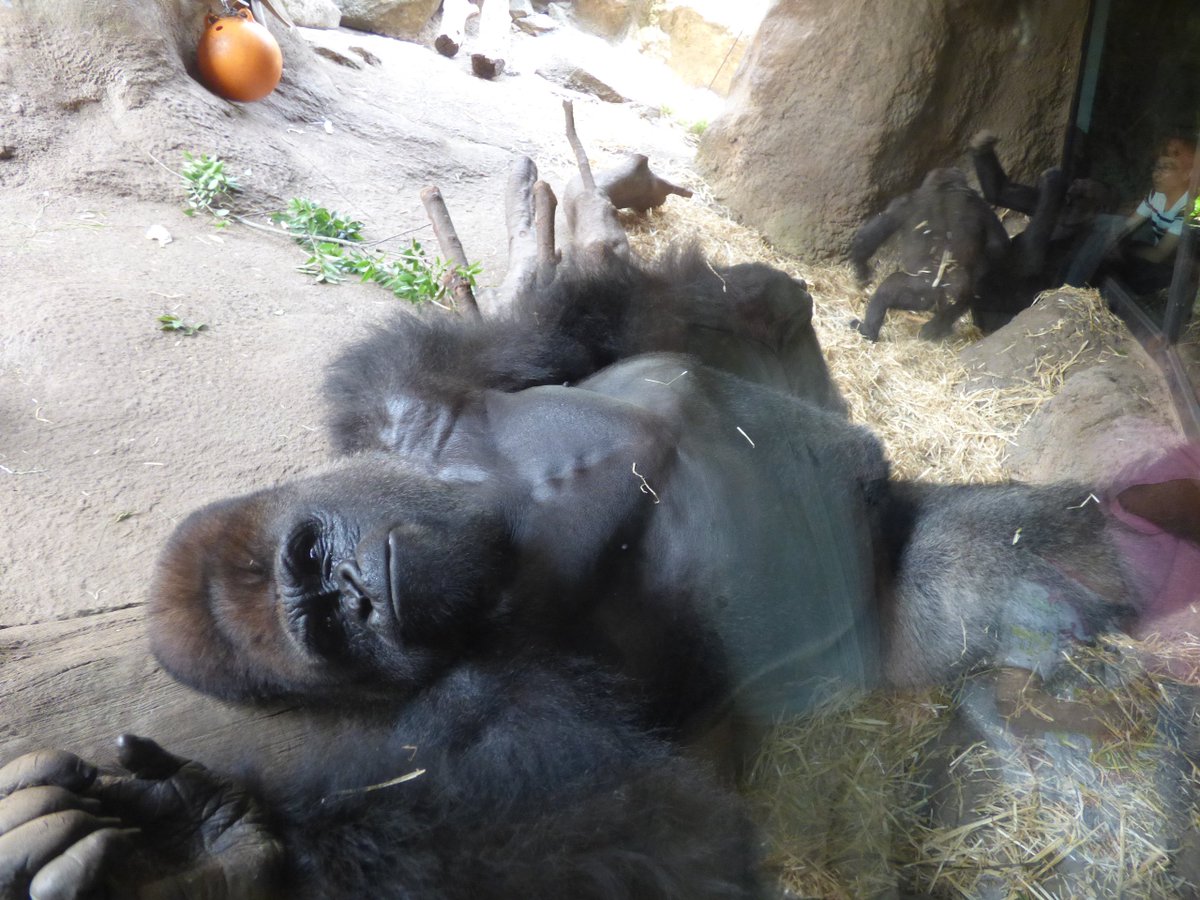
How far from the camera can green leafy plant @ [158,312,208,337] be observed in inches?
96.0

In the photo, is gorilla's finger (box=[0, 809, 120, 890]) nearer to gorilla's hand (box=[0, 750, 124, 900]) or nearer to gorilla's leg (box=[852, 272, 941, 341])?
gorilla's hand (box=[0, 750, 124, 900])

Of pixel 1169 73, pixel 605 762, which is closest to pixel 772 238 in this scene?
pixel 1169 73

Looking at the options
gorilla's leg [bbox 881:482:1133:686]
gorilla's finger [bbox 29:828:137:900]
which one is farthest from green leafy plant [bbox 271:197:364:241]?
gorilla's finger [bbox 29:828:137:900]

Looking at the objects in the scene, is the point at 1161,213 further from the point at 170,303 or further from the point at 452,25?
the point at 452,25

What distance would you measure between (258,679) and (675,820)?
826 millimetres

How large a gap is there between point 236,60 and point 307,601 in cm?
477

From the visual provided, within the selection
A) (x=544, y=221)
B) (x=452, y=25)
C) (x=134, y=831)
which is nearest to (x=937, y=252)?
(x=544, y=221)

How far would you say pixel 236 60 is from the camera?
5.16 meters

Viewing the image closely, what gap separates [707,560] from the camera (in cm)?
190

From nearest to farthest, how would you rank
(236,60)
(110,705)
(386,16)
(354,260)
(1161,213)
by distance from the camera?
(110,705), (1161,213), (354,260), (236,60), (386,16)

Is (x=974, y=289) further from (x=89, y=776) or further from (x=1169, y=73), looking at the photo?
(x=89, y=776)

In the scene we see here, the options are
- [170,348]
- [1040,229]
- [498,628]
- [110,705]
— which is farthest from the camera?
[1040,229]

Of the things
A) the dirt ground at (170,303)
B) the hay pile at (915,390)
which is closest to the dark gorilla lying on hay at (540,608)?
the dirt ground at (170,303)

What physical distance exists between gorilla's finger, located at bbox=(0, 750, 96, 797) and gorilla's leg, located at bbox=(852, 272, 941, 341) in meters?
3.29
